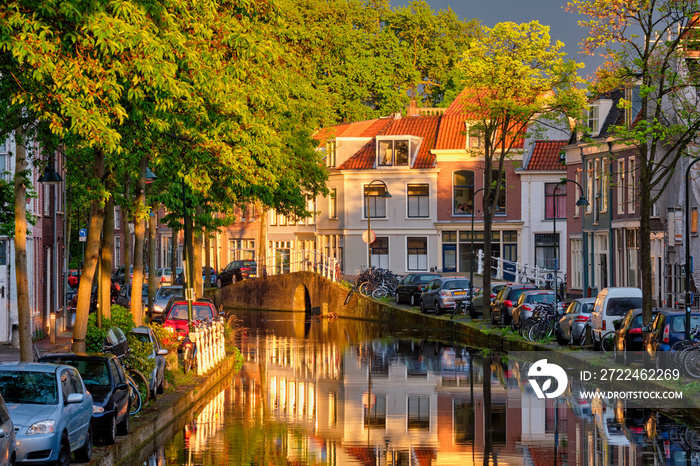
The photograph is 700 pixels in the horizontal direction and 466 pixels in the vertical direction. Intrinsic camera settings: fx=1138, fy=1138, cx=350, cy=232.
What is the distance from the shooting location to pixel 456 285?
49.1 metres

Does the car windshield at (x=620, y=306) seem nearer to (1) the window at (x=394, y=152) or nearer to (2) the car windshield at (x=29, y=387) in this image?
(2) the car windshield at (x=29, y=387)

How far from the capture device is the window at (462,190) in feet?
220

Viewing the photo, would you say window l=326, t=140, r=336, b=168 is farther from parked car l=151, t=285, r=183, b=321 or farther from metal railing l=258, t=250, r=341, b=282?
parked car l=151, t=285, r=183, b=321

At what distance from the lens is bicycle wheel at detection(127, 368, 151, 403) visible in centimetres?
1877

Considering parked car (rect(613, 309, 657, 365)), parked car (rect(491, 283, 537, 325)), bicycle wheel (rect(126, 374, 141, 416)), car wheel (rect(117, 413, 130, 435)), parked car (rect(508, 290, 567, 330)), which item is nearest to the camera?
car wheel (rect(117, 413, 130, 435))

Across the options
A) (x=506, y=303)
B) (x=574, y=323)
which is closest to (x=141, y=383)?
(x=574, y=323)

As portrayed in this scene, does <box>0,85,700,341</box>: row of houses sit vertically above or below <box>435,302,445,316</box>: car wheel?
above

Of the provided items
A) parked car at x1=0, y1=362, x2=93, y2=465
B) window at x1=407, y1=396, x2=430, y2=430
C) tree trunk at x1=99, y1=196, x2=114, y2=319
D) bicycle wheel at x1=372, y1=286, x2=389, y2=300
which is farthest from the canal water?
bicycle wheel at x1=372, y1=286, x2=389, y2=300

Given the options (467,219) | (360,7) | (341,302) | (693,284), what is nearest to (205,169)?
(693,284)

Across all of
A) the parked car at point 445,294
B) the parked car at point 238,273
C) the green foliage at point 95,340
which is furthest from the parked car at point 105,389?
the parked car at point 238,273

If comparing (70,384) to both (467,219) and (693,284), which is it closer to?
(693,284)

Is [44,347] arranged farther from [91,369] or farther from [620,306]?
[91,369]

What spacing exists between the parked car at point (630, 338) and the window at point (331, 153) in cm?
4170

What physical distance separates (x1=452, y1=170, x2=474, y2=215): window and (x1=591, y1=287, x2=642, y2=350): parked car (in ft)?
120
